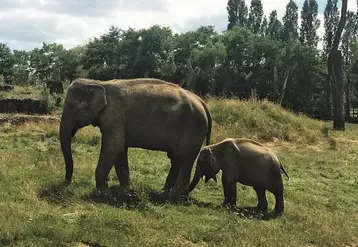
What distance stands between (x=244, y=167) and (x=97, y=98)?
3159 millimetres

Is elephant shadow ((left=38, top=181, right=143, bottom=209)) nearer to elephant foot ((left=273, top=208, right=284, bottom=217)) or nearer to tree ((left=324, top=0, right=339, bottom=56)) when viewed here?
elephant foot ((left=273, top=208, right=284, bottom=217))

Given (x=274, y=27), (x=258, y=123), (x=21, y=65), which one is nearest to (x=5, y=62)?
(x=21, y=65)

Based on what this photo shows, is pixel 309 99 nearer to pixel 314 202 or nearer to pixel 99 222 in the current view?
pixel 314 202

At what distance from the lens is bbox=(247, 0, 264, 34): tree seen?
308ft

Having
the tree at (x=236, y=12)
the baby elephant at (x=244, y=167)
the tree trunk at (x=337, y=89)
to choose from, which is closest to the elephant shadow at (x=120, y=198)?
the baby elephant at (x=244, y=167)

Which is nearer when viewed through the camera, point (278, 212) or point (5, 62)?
point (278, 212)

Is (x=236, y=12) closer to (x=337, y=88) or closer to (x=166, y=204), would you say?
(x=337, y=88)

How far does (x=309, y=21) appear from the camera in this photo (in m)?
87.2

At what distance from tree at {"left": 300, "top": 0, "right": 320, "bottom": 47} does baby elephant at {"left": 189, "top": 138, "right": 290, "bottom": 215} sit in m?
79.7

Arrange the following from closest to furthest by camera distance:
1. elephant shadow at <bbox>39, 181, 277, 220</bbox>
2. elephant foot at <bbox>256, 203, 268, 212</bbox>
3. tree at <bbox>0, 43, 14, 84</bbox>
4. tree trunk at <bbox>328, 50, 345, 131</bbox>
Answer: elephant shadow at <bbox>39, 181, 277, 220</bbox> → elephant foot at <bbox>256, 203, 268, 212</bbox> → tree trunk at <bbox>328, 50, 345, 131</bbox> → tree at <bbox>0, 43, 14, 84</bbox>

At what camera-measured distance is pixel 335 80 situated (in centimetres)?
3092

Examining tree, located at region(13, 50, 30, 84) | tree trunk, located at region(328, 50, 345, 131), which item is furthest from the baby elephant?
tree, located at region(13, 50, 30, 84)

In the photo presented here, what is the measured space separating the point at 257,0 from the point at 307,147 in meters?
76.2

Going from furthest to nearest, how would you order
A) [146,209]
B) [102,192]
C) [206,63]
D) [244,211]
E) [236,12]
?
1. [236,12]
2. [206,63]
3. [244,211]
4. [102,192]
5. [146,209]
